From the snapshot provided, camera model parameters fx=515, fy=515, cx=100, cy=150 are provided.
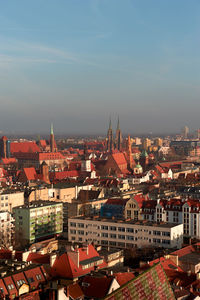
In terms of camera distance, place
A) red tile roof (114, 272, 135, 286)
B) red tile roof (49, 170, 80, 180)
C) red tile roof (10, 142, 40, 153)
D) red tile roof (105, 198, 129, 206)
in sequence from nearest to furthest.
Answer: red tile roof (114, 272, 135, 286)
red tile roof (105, 198, 129, 206)
red tile roof (49, 170, 80, 180)
red tile roof (10, 142, 40, 153)

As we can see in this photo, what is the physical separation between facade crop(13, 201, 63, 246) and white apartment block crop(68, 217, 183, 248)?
5.33 metres

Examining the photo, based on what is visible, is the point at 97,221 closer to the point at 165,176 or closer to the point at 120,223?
the point at 120,223

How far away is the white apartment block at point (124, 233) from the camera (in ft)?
167

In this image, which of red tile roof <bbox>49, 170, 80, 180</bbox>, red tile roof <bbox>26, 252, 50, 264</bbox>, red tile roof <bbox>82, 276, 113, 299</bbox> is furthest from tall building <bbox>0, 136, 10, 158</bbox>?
red tile roof <bbox>82, 276, 113, 299</bbox>

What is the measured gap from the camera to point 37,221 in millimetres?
60688

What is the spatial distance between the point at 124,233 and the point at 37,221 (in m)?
12.5

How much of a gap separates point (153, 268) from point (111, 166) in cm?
10729

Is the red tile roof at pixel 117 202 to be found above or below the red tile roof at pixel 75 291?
above

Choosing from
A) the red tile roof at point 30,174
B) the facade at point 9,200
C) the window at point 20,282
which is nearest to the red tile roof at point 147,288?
the window at point 20,282

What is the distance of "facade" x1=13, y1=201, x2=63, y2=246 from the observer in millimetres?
59188

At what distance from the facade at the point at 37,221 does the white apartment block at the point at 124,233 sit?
17.5ft

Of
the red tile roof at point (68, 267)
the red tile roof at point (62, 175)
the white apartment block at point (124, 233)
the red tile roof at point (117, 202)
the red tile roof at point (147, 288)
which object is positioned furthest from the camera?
the red tile roof at point (62, 175)

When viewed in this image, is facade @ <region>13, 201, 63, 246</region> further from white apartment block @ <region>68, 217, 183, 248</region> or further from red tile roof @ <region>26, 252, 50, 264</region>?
red tile roof @ <region>26, 252, 50, 264</region>

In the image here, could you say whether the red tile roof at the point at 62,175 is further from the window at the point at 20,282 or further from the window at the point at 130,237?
the window at the point at 20,282
